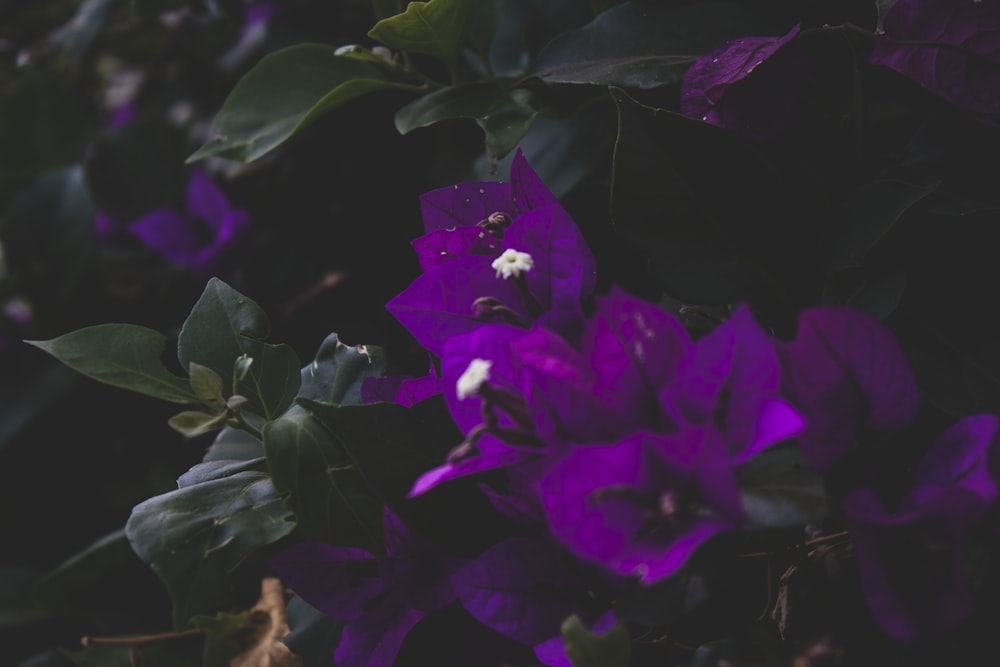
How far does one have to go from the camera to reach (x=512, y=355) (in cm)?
32

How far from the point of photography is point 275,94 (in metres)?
0.56

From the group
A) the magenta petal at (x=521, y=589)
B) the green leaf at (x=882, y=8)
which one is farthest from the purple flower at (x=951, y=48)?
the magenta petal at (x=521, y=589)

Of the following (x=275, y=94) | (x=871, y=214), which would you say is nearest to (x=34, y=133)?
(x=275, y=94)


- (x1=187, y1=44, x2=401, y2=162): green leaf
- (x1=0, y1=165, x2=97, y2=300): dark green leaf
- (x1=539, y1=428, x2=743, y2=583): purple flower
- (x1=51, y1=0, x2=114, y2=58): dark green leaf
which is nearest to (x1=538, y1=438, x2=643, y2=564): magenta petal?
(x1=539, y1=428, x2=743, y2=583): purple flower

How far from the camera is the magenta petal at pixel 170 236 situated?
87 centimetres

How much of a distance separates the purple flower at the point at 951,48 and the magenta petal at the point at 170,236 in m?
0.64

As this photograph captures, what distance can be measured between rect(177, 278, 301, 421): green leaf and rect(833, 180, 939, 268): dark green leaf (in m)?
0.23

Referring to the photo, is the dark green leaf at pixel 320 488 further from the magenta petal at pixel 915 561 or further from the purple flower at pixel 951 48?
the purple flower at pixel 951 48

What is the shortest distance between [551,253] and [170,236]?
0.60m

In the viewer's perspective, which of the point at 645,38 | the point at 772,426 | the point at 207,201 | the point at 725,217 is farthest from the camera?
the point at 207,201

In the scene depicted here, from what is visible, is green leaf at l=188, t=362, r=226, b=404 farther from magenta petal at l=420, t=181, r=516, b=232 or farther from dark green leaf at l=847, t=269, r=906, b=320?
dark green leaf at l=847, t=269, r=906, b=320

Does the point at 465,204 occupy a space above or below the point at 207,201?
above

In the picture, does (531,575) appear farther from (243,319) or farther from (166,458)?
(166,458)

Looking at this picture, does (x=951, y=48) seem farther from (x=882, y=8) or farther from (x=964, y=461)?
(x=964, y=461)
